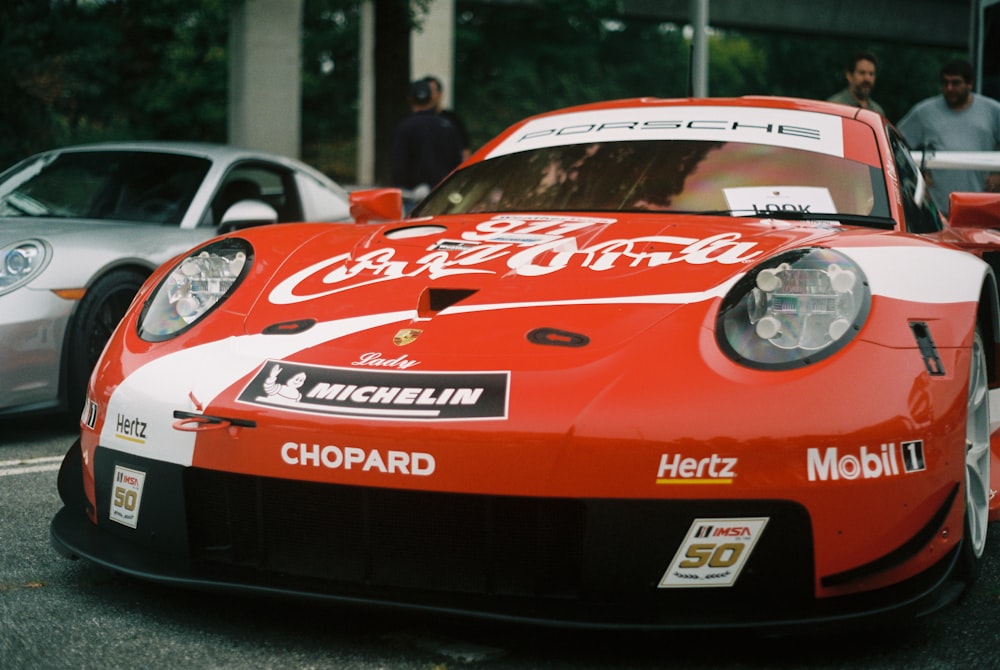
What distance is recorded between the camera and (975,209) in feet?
12.5

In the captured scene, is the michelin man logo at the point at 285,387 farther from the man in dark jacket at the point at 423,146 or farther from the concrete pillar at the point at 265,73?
the concrete pillar at the point at 265,73

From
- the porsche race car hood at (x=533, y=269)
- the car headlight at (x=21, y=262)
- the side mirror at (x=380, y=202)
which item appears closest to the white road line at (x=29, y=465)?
the car headlight at (x=21, y=262)

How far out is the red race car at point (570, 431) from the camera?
101 inches

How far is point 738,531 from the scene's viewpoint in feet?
8.46

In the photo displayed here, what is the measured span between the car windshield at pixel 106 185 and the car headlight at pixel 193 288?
10.1ft

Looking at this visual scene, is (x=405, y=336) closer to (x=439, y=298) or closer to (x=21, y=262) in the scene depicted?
(x=439, y=298)

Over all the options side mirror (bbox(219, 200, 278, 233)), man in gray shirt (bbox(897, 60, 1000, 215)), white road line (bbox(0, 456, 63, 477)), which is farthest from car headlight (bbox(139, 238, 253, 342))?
man in gray shirt (bbox(897, 60, 1000, 215))

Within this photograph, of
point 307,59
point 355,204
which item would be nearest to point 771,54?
point 307,59

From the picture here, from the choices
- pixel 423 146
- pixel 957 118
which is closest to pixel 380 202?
pixel 957 118

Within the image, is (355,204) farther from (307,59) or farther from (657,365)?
(307,59)

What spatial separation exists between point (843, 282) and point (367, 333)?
996mm

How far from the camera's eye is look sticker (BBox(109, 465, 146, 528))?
293cm

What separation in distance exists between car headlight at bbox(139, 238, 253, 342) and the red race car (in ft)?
0.03

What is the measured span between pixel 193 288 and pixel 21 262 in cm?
229
